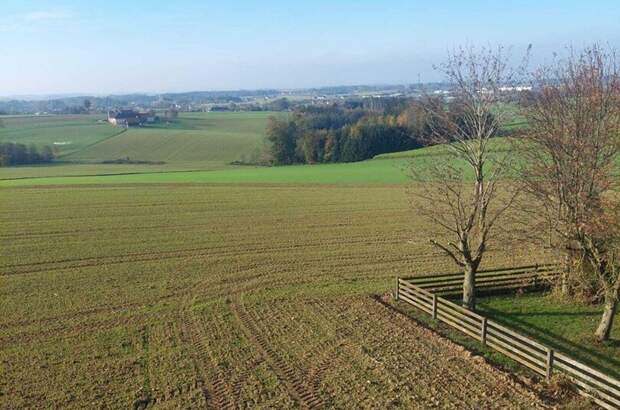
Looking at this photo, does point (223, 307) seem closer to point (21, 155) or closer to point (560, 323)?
point (560, 323)

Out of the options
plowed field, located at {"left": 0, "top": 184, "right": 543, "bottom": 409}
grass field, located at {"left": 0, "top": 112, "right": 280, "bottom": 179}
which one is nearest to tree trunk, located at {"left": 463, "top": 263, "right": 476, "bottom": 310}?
plowed field, located at {"left": 0, "top": 184, "right": 543, "bottom": 409}

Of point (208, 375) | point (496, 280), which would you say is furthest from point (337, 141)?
point (208, 375)

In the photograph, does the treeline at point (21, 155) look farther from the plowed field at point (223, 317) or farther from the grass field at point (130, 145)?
the plowed field at point (223, 317)

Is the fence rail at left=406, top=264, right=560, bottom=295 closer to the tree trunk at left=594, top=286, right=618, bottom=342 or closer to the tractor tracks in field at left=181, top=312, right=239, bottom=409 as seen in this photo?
the tree trunk at left=594, top=286, right=618, bottom=342

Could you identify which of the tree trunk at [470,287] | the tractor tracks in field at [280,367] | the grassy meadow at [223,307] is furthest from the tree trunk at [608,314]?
the tractor tracks in field at [280,367]

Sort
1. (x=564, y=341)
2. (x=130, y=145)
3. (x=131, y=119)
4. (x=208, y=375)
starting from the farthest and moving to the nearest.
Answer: (x=131, y=119) < (x=130, y=145) < (x=564, y=341) < (x=208, y=375)

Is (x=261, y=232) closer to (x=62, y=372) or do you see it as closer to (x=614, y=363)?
(x=62, y=372)

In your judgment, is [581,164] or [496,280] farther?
[496,280]
